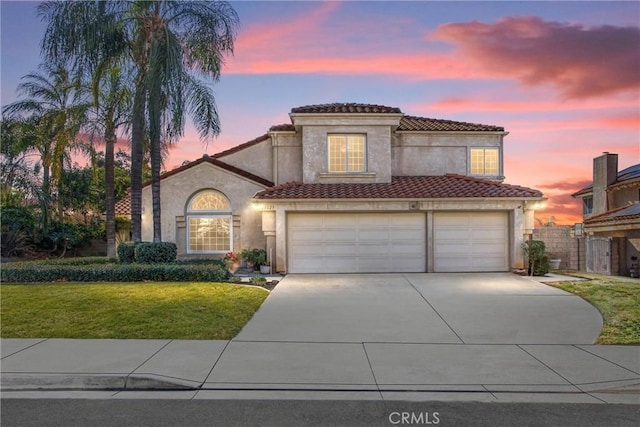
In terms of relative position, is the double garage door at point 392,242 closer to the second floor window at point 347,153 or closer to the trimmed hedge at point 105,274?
the second floor window at point 347,153

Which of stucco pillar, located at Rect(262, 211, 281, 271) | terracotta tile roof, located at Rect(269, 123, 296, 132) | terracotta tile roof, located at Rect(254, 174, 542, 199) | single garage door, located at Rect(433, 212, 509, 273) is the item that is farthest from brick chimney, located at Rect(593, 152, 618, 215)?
stucco pillar, located at Rect(262, 211, 281, 271)

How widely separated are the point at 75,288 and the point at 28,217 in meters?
14.1

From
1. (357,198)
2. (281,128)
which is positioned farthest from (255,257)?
(281,128)

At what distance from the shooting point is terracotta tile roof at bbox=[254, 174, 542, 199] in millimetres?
16922

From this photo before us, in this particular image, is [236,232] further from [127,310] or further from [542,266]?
[542,266]

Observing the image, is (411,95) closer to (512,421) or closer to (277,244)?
(277,244)

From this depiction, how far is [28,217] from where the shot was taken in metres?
23.5

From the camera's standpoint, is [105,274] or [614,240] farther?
[614,240]

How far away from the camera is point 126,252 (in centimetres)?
1595

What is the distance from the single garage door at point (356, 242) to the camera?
17.2 m

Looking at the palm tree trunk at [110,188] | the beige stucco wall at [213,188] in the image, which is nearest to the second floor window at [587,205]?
the beige stucco wall at [213,188]

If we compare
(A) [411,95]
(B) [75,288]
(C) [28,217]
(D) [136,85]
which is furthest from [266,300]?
(C) [28,217]

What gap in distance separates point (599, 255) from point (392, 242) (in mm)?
9625

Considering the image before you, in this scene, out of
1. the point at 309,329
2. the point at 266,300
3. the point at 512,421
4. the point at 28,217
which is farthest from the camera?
the point at 28,217
